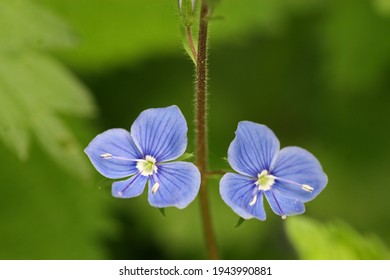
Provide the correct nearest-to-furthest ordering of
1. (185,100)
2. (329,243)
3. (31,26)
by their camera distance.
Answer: (329,243)
(31,26)
(185,100)

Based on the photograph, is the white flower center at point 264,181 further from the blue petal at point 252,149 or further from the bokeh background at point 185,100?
the bokeh background at point 185,100

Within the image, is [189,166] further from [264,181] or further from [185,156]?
[264,181]

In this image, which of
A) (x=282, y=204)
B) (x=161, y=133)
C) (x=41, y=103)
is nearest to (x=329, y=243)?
(x=282, y=204)

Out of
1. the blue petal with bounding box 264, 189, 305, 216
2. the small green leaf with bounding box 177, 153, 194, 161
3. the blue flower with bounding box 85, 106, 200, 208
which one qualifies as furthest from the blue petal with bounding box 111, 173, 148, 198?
the blue petal with bounding box 264, 189, 305, 216

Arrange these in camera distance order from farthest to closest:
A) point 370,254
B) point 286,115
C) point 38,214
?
point 286,115 → point 38,214 → point 370,254
